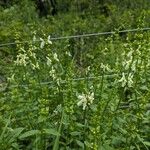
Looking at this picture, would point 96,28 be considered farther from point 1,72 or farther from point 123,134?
point 123,134

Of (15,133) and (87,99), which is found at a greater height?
(87,99)

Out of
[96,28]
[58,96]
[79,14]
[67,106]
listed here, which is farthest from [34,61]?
[79,14]

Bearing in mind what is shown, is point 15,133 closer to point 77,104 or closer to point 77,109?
point 77,104

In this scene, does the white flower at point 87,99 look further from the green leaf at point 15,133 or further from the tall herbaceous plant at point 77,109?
the green leaf at point 15,133

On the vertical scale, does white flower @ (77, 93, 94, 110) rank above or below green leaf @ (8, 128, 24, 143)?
above

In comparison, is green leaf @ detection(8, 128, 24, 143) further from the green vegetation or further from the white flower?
the white flower

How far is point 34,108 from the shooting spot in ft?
10.8

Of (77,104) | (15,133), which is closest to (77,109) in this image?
(77,104)

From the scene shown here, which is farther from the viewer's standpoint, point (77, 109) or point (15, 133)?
point (77, 109)

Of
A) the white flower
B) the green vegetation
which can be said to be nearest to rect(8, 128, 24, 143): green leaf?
the green vegetation

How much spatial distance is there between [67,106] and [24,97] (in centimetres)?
73

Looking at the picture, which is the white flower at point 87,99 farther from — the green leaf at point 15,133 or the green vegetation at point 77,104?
the green leaf at point 15,133

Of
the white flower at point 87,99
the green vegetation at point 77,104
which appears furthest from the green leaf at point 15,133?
the white flower at point 87,99

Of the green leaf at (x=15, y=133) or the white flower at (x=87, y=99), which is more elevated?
the white flower at (x=87, y=99)
